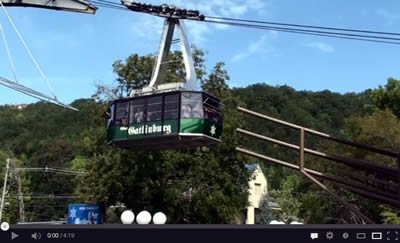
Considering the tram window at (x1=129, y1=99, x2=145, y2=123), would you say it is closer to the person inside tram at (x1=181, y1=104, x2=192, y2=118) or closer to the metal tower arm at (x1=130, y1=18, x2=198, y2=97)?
the person inside tram at (x1=181, y1=104, x2=192, y2=118)

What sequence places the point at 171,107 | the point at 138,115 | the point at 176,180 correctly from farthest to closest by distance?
the point at 176,180
the point at 138,115
the point at 171,107

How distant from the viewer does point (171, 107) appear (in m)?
24.0

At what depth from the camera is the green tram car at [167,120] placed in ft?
78.4

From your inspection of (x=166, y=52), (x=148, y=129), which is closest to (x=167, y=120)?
(x=148, y=129)

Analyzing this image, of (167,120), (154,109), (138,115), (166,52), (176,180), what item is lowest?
(176,180)
